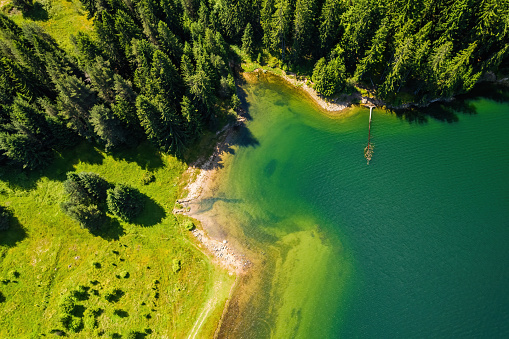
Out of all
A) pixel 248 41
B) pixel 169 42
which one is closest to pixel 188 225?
pixel 169 42

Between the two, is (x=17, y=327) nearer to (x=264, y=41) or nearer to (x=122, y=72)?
(x=122, y=72)

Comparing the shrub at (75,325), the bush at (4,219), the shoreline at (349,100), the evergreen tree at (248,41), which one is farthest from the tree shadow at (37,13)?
the shrub at (75,325)

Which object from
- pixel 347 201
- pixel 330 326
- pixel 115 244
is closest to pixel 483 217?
pixel 347 201

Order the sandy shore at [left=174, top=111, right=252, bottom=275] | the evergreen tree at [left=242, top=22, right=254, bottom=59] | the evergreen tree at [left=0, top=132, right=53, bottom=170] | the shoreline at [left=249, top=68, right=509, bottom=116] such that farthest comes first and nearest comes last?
1. the evergreen tree at [left=242, top=22, right=254, bottom=59]
2. the shoreline at [left=249, top=68, right=509, bottom=116]
3. the sandy shore at [left=174, top=111, right=252, bottom=275]
4. the evergreen tree at [left=0, top=132, right=53, bottom=170]

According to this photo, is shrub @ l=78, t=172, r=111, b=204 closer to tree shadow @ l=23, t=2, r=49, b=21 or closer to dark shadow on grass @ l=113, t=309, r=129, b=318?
dark shadow on grass @ l=113, t=309, r=129, b=318

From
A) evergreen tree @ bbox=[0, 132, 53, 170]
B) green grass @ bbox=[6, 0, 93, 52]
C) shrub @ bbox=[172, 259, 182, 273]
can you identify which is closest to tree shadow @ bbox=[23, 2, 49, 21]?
green grass @ bbox=[6, 0, 93, 52]
